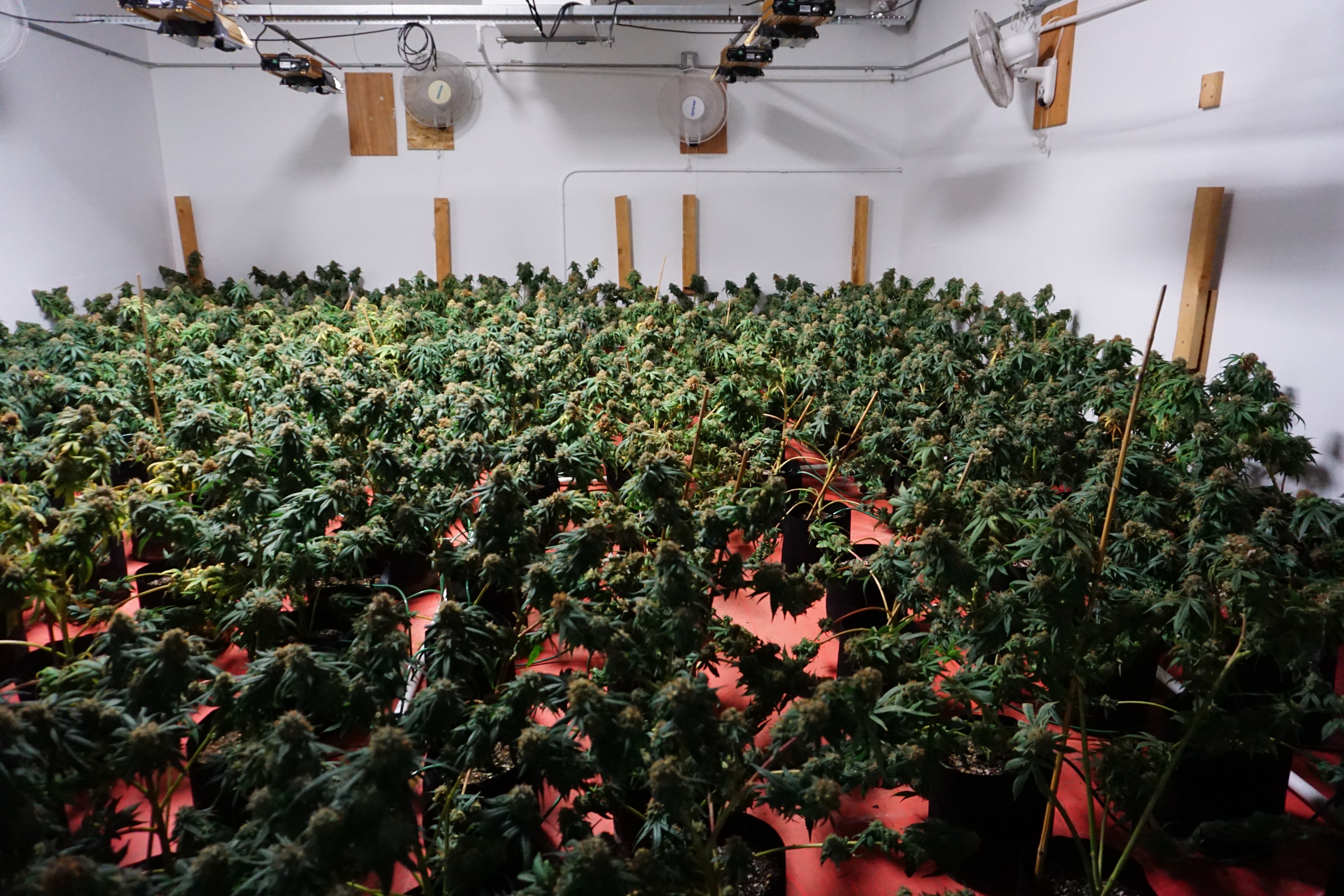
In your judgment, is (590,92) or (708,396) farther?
(590,92)

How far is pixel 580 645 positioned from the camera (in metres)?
1.65

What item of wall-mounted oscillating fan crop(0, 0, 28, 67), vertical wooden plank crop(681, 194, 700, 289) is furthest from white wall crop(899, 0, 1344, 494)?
wall-mounted oscillating fan crop(0, 0, 28, 67)

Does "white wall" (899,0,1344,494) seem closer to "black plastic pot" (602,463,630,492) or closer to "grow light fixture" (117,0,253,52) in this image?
"black plastic pot" (602,463,630,492)

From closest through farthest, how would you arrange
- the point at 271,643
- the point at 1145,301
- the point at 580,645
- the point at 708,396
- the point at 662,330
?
the point at 580,645
the point at 271,643
the point at 708,396
the point at 1145,301
the point at 662,330

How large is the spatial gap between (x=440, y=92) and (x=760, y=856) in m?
7.35

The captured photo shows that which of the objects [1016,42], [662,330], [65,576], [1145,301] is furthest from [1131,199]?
[65,576]

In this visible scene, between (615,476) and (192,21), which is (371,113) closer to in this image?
(192,21)

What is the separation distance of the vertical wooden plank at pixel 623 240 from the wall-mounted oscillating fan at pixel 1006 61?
3.91m

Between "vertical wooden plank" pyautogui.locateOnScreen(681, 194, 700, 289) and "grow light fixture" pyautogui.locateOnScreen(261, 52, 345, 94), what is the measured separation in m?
3.49

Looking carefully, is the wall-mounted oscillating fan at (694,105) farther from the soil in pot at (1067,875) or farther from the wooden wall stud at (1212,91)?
the soil in pot at (1067,875)

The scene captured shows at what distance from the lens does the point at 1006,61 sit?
16.9 ft

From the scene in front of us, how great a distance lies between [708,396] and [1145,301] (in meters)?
2.67

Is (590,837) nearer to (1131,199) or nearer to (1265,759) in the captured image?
(1265,759)

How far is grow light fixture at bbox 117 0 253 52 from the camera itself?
172 inches
